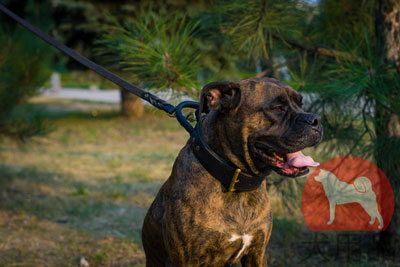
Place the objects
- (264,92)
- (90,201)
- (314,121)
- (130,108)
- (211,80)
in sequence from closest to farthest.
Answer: (314,121) → (264,92) → (211,80) → (90,201) → (130,108)

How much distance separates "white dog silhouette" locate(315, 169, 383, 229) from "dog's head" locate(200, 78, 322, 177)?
4.42ft

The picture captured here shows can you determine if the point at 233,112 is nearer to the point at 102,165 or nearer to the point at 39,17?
the point at 39,17

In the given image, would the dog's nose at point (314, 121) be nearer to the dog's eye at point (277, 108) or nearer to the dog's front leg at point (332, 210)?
the dog's eye at point (277, 108)

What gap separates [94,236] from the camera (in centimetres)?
408

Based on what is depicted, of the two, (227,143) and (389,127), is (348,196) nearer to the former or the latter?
(389,127)

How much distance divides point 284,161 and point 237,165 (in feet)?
0.68

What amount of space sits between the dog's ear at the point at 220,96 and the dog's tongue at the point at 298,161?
0.33 metres

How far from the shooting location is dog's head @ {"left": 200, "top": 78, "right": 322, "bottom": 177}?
1.84 meters

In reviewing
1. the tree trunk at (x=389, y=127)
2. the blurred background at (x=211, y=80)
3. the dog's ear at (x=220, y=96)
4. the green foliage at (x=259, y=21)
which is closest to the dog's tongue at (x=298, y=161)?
the dog's ear at (x=220, y=96)

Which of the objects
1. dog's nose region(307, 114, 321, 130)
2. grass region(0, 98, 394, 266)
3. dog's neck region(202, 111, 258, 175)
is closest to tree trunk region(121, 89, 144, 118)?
grass region(0, 98, 394, 266)

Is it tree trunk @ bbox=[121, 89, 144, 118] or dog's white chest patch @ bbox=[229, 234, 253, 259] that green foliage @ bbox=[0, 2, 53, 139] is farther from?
tree trunk @ bbox=[121, 89, 144, 118]

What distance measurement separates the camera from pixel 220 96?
1.94m

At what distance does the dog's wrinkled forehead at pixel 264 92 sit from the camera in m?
1.91

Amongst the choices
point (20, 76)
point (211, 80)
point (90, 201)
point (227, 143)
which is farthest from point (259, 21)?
point (90, 201)
